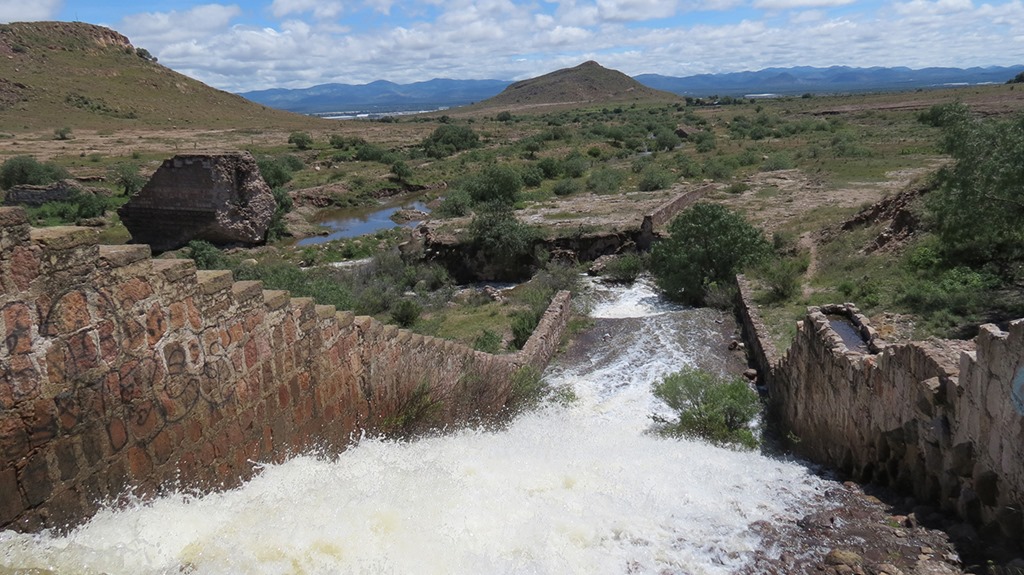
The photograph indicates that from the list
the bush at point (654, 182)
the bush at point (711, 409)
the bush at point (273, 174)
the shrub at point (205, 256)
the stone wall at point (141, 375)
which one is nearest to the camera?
the stone wall at point (141, 375)

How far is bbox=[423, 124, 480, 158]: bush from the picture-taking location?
5316cm

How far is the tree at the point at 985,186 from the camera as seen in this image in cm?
1005

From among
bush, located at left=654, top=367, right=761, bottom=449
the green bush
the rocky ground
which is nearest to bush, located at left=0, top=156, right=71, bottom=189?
the green bush

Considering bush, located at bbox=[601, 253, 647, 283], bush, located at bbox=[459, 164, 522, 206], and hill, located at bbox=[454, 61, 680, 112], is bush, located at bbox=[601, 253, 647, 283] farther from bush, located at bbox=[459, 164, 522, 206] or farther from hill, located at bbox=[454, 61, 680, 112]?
hill, located at bbox=[454, 61, 680, 112]

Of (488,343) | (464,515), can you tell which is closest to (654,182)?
(488,343)

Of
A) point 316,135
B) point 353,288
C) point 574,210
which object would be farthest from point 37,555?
point 316,135

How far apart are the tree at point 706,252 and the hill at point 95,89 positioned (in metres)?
58.2

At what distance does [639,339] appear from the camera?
13.7 m

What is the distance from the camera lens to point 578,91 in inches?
5974

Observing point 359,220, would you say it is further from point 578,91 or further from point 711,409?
point 578,91

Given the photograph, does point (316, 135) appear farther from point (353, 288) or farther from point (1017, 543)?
point (1017, 543)

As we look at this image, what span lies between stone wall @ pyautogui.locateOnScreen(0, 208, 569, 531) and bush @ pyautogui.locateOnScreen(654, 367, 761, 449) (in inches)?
190

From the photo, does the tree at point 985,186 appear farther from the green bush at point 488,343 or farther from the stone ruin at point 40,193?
the stone ruin at point 40,193

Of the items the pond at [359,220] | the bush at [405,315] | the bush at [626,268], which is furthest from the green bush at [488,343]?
the pond at [359,220]
